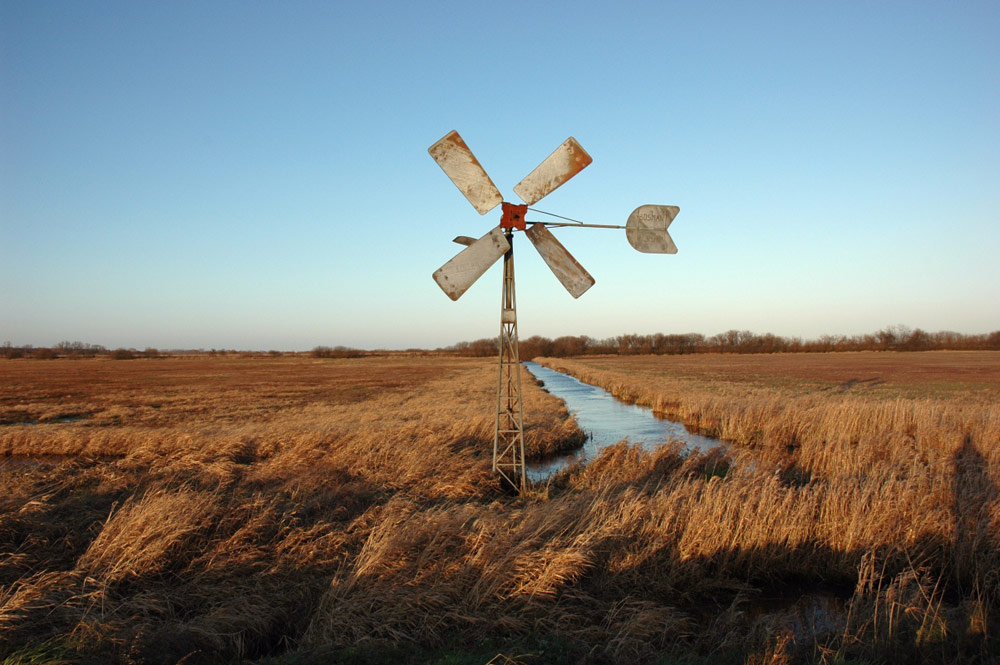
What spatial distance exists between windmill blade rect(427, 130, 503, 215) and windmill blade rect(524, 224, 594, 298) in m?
0.94

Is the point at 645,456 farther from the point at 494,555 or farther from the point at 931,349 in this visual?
the point at 931,349

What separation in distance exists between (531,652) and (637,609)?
1.52 m

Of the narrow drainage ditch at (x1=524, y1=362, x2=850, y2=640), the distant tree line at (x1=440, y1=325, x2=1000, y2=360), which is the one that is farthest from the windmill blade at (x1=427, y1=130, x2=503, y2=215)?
the distant tree line at (x1=440, y1=325, x2=1000, y2=360)

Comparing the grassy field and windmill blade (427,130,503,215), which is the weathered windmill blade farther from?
the grassy field

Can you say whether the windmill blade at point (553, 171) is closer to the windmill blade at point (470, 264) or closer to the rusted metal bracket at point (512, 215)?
the rusted metal bracket at point (512, 215)

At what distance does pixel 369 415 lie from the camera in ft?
67.8

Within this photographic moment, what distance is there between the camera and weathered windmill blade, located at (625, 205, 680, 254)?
30.3 ft

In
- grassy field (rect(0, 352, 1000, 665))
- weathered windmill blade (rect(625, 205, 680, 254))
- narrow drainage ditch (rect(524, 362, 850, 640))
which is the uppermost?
weathered windmill blade (rect(625, 205, 680, 254))

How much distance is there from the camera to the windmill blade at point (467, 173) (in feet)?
29.6

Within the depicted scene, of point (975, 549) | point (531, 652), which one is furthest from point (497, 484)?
point (975, 549)

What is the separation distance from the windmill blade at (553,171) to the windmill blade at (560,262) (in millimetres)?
595

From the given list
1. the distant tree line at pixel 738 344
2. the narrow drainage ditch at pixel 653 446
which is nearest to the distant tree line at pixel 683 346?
the distant tree line at pixel 738 344

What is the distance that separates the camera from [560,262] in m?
9.26

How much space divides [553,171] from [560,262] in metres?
1.68
